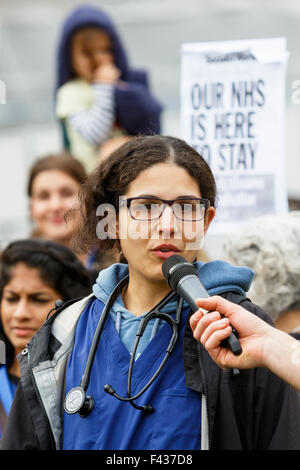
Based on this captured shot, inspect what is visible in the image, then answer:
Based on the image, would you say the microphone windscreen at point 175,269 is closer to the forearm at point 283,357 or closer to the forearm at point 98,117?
the forearm at point 283,357

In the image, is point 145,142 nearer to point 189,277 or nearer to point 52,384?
point 189,277

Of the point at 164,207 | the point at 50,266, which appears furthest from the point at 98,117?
the point at 164,207

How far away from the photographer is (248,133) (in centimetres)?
351

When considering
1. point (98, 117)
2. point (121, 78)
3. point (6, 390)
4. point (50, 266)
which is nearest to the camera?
point (6, 390)

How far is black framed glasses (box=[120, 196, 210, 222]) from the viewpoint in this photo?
6.95 feet

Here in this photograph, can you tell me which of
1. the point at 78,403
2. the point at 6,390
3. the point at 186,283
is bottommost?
the point at 6,390

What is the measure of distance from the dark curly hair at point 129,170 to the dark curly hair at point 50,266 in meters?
0.82

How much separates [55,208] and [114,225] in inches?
90.0

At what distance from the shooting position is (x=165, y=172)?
7.19 feet

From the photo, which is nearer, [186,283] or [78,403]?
[186,283]

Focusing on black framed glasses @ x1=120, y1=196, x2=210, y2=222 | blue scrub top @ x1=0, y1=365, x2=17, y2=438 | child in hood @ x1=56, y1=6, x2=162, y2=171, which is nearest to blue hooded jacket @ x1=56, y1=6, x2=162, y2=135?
child in hood @ x1=56, y1=6, x2=162, y2=171

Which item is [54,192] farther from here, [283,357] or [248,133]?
[283,357]

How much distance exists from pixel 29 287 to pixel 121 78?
7.63 ft

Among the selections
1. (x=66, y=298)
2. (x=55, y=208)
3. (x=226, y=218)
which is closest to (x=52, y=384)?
(x=66, y=298)
